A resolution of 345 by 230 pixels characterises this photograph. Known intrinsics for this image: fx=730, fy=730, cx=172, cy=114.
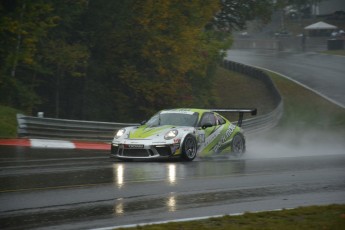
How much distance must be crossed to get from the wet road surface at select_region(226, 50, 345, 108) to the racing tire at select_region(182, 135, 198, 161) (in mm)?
23773

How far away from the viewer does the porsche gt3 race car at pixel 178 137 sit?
1650 cm

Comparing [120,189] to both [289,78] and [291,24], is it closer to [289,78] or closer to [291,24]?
[289,78]

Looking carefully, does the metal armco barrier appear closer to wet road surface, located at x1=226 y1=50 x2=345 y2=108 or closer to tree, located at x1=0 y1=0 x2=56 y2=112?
tree, located at x1=0 y1=0 x2=56 y2=112

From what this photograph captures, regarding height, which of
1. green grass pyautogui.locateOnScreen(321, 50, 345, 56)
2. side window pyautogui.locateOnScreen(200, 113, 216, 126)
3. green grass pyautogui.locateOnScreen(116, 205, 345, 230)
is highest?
green grass pyautogui.locateOnScreen(321, 50, 345, 56)

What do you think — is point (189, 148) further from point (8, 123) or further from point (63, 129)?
point (8, 123)

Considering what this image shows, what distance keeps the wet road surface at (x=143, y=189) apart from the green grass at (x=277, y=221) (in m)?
0.57

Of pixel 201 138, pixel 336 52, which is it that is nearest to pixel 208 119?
pixel 201 138

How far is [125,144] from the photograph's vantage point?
16547 millimetres

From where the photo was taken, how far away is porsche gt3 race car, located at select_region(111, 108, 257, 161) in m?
16.5

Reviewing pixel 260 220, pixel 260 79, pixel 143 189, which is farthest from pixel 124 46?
pixel 260 220

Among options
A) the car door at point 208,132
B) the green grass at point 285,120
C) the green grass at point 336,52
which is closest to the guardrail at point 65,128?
the car door at point 208,132

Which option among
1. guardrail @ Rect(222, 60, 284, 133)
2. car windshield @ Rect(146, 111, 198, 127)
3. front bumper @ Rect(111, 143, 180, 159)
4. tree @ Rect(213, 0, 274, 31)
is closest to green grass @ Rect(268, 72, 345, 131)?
guardrail @ Rect(222, 60, 284, 133)

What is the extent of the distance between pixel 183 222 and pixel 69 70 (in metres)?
25.1

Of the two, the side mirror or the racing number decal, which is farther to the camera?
the side mirror
